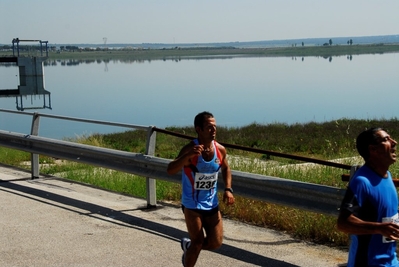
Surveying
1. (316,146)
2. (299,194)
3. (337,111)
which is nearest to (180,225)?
(299,194)

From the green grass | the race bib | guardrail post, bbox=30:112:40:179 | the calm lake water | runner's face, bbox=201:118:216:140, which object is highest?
runner's face, bbox=201:118:216:140

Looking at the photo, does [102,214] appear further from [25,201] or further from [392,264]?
[392,264]

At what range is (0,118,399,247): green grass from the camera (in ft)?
26.7

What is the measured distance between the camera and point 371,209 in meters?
4.21

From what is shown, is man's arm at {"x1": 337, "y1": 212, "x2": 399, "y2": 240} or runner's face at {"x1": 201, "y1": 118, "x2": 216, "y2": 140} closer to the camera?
man's arm at {"x1": 337, "y1": 212, "x2": 399, "y2": 240}

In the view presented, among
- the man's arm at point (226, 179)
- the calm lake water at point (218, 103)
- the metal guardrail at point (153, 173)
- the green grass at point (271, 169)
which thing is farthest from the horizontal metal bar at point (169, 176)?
the calm lake water at point (218, 103)

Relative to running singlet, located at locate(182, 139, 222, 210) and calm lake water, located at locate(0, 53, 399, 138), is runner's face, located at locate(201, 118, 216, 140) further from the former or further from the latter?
calm lake water, located at locate(0, 53, 399, 138)

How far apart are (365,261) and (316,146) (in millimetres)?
17445

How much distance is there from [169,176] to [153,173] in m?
0.36

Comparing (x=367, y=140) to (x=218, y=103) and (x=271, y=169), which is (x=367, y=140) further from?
(x=218, y=103)

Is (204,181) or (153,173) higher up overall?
(204,181)

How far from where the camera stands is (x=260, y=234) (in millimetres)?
8141

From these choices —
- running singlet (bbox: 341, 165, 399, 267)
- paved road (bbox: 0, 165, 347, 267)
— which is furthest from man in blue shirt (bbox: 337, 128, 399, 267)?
paved road (bbox: 0, 165, 347, 267)

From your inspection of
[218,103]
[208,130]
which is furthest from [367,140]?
[218,103]
